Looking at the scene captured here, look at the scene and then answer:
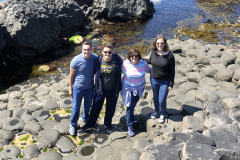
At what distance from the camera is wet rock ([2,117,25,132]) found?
6.57 meters

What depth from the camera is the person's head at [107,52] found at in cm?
489

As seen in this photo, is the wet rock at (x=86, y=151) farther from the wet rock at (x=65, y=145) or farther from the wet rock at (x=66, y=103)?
the wet rock at (x=66, y=103)

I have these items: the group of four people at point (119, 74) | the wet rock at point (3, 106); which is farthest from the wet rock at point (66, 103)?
the group of four people at point (119, 74)

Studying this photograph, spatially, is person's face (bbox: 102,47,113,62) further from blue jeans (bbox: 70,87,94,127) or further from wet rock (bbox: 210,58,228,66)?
wet rock (bbox: 210,58,228,66)

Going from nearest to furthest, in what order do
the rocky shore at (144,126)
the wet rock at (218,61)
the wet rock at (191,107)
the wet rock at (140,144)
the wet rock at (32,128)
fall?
the rocky shore at (144,126) < the wet rock at (140,144) < the wet rock at (191,107) < the wet rock at (32,128) < the wet rock at (218,61)

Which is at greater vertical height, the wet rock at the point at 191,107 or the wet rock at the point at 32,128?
the wet rock at the point at 191,107

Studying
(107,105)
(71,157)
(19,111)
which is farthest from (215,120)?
(19,111)

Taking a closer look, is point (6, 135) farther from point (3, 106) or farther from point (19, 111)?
point (3, 106)

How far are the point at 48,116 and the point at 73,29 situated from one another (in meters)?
9.96

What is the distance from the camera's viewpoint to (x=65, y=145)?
235 inches

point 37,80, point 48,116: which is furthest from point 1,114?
point 37,80

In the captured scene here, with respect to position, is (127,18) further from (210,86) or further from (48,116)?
(48,116)

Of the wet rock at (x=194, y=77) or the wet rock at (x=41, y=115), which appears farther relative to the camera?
the wet rock at (x=194, y=77)

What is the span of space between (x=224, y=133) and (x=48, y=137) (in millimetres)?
4444
